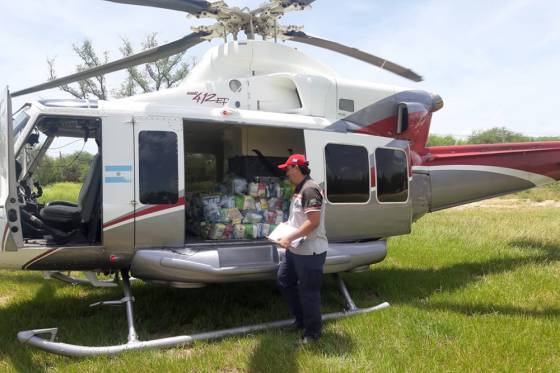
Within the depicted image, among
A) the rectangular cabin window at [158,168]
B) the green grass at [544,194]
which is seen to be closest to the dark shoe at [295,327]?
the rectangular cabin window at [158,168]

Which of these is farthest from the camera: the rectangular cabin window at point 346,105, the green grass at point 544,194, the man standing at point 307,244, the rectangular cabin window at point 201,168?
the green grass at point 544,194

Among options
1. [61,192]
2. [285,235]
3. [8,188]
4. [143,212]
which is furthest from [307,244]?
[61,192]

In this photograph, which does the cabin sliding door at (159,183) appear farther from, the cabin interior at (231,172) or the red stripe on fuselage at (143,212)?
the cabin interior at (231,172)

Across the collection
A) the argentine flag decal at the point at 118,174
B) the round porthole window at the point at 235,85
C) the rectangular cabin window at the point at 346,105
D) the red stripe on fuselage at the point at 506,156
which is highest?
the round porthole window at the point at 235,85

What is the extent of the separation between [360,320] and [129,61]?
3.92 meters

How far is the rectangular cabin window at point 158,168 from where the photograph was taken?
4367 millimetres

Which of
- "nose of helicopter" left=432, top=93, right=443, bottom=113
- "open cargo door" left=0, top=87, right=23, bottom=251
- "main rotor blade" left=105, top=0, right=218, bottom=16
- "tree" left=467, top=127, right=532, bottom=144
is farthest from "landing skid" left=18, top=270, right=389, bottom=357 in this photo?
"tree" left=467, top=127, right=532, bottom=144

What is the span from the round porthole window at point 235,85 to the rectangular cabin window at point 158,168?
47.9 inches

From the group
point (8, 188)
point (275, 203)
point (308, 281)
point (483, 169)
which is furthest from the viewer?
point (483, 169)

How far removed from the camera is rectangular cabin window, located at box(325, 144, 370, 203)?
206 inches

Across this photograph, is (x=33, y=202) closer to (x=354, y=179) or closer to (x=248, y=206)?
(x=248, y=206)

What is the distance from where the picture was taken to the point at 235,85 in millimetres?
5445

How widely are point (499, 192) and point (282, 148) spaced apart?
3408 mm

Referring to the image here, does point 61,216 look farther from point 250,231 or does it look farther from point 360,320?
point 360,320
